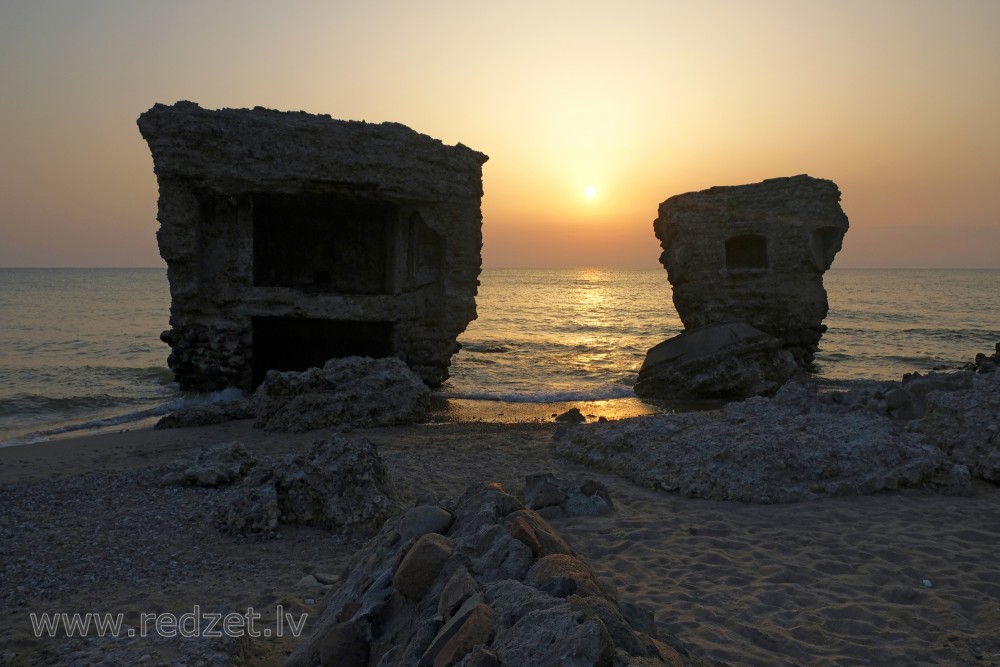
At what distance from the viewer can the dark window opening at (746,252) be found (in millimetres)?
19016

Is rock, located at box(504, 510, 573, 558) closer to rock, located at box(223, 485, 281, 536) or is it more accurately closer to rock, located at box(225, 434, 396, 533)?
rock, located at box(225, 434, 396, 533)

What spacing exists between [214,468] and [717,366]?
10.3 meters

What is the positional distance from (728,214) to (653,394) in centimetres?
622

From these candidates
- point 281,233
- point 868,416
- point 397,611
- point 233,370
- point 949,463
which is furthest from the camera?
point 281,233

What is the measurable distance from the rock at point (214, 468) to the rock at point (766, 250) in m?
13.9

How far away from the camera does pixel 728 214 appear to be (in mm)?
17844

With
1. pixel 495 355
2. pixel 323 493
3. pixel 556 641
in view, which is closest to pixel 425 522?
pixel 556 641

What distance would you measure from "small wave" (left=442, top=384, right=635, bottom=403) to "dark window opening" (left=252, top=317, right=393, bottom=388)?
9.02 ft

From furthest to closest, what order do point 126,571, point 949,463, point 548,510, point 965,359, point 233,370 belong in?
point 965,359
point 233,370
point 949,463
point 548,510
point 126,571

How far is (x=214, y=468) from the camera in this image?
6594 millimetres

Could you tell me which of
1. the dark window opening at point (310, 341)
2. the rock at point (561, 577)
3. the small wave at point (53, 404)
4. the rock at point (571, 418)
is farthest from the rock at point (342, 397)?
the rock at point (561, 577)

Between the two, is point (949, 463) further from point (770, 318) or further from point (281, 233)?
point (281, 233)

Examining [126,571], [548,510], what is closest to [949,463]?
[548,510]

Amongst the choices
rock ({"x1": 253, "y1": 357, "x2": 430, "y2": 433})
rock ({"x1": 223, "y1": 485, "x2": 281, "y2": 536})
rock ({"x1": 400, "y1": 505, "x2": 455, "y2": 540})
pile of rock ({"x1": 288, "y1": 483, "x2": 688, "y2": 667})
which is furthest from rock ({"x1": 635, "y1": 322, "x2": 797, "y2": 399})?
rock ({"x1": 400, "y1": 505, "x2": 455, "y2": 540})
